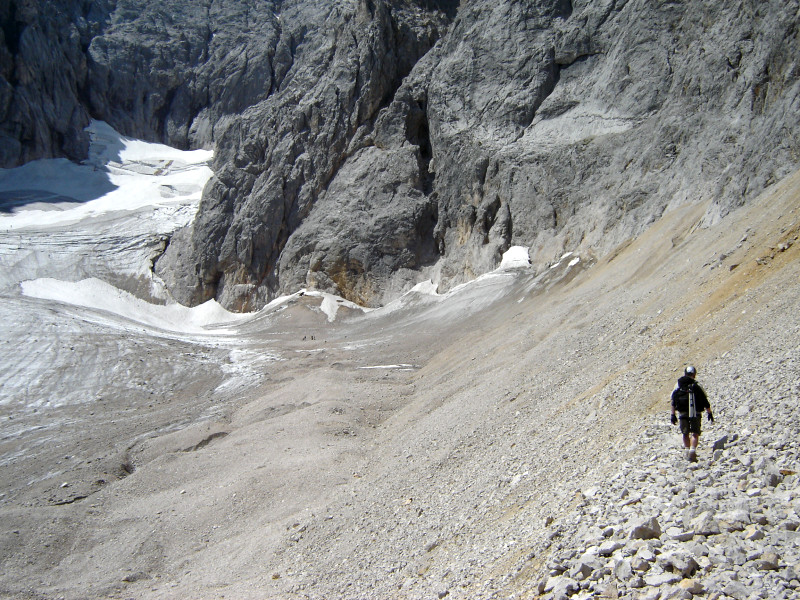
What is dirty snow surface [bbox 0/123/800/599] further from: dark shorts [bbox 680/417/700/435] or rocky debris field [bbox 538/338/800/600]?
dark shorts [bbox 680/417/700/435]

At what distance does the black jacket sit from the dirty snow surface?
1.34 feet

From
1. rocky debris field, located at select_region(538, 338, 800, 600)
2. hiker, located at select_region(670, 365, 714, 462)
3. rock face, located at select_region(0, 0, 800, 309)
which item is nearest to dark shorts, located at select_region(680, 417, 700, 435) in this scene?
hiker, located at select_region(670, 365, 714, 462)

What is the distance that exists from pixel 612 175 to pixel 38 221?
61.6 meters

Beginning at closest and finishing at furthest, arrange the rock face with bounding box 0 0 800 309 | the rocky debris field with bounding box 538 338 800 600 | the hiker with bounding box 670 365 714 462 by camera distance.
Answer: the rocky debris field with bounding box 538 338 800 600
the hiker with bounding box 670 365 714 462
the rock face with bounding box 0 0 800 309

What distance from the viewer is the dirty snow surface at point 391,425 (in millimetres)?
8180

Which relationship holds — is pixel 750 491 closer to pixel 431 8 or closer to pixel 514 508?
pixel 514 508

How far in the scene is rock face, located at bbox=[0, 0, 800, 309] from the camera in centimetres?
3036

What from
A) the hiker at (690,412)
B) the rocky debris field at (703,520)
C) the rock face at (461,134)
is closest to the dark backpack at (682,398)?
the hiker at (690,412)

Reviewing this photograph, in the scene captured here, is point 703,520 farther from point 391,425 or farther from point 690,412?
point 391,425

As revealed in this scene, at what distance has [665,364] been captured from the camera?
11398 millimetres

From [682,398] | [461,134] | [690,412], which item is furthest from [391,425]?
[461,134]

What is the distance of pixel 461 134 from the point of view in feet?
158

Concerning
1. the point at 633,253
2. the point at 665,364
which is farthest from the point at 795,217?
the point at 633,253

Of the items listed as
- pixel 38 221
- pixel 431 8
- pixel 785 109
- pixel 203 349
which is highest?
pixel 431 8
